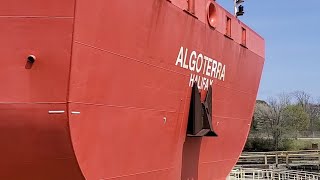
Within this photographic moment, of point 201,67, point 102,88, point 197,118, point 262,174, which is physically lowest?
point 262,174

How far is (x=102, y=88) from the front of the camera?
5.39 meters

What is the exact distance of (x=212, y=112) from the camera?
29.8 ft

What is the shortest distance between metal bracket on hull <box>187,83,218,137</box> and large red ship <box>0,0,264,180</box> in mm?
18

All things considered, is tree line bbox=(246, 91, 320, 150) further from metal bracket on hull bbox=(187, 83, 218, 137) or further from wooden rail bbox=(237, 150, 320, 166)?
metal bracket on hull bbox=(187, 83, 218, 137)

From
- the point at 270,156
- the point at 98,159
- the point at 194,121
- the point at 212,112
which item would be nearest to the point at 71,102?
the point at 98,159

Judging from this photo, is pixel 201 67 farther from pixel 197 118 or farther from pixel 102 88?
pixel 102 88

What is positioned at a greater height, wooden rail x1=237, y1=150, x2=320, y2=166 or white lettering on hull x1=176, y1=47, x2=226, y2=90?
white lettering on hull x1=176, y1=47, x2=226, y2=90

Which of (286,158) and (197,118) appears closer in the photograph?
(197,118)

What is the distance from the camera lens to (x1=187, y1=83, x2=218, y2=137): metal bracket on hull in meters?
7.98

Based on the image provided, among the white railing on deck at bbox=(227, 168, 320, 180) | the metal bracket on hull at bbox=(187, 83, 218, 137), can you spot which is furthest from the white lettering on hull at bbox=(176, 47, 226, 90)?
the white railing on deck at bbox=(227, 168, 320, 180)

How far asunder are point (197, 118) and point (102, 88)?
119 inches

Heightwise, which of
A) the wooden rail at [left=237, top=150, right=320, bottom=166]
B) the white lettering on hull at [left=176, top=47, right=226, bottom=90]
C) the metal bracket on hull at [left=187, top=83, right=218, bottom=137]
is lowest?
the wooden rail at [left=237, top=150, right=320, bottom=166]

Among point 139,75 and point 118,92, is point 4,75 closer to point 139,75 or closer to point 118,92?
point 118,92

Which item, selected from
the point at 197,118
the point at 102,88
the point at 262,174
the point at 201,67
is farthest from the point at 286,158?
the point at 102,88
